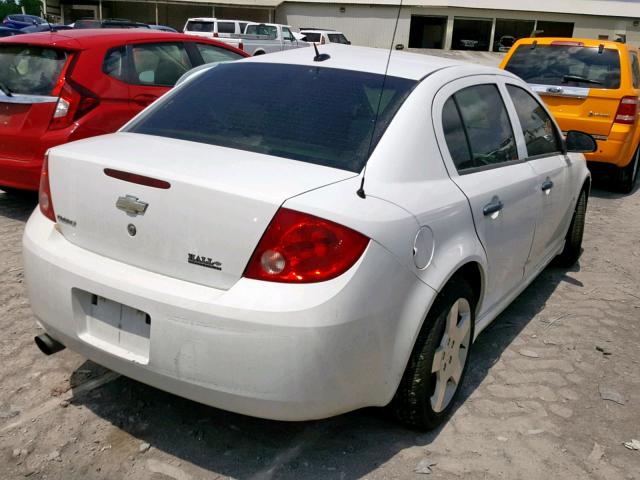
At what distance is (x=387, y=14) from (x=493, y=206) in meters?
44.7

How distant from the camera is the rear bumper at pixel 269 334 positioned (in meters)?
2.22

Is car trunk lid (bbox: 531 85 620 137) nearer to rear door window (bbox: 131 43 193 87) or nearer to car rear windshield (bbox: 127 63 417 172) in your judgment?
rear door window (bbox: 131 43 193 87)

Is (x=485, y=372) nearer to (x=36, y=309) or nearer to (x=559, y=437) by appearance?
(x=559, y=437)

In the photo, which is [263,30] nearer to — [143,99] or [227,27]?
[227,27]

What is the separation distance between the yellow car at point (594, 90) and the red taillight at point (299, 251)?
626cm

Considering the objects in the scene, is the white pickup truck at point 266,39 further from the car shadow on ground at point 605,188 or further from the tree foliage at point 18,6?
the tree foliage at point 18,6

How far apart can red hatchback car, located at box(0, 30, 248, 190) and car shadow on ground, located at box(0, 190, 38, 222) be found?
378 millimetres

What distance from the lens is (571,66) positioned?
7.97 metres

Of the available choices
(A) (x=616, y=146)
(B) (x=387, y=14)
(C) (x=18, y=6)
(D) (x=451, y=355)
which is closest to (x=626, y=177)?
(A) (x=616, y=146)

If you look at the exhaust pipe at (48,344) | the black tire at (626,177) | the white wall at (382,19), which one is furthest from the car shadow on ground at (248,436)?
the white wall at (382,19)

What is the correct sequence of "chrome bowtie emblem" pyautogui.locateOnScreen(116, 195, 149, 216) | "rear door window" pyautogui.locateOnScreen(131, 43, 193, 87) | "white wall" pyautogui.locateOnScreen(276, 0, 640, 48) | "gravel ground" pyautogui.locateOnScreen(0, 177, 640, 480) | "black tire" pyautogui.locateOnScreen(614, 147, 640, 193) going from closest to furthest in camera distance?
1. "chrome bowtie emblem" pyautogui.locateOnScreen(116, 195, 149, 216)
2. "gravel ground" pyautogui.locateOnScreen(0, 177, 640, 480)
3. "rear door window" pyautogui.locateOnScreen(131, 43, 193, 87)
4. "black tire" pyautogui.locateOnScreen(614, 147, 640, 193)
5. "white wall" pyautogui.locateOnScreen(276, 0, 640, 48)

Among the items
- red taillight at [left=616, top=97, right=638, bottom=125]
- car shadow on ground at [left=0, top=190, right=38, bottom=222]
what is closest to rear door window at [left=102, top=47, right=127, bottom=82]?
car shadow on ground at [left=0, top=190, right=38, bottom=222]

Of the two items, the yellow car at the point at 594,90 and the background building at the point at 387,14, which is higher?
the background building at the point at 387,14

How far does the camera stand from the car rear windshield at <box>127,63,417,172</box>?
2748 millimetres
